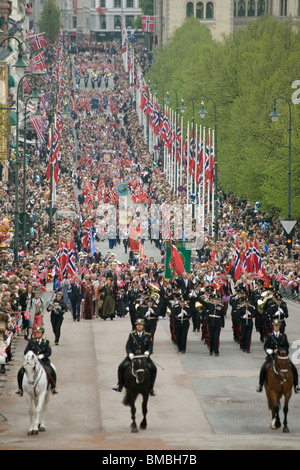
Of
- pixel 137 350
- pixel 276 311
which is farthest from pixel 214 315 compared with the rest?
pixel 137 350

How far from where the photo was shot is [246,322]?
96.8 feet

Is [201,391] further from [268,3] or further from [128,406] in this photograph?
[268,3]

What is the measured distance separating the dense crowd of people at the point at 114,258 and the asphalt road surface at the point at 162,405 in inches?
37.6

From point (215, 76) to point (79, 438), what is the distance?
64.7 metres

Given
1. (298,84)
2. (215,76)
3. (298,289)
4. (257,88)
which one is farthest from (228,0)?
(298,289)

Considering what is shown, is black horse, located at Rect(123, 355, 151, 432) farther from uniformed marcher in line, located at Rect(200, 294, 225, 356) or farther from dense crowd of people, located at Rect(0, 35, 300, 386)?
uniformed marcher in line, located at Rect(200, 294, 225, 356)

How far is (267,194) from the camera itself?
61094 millimetres

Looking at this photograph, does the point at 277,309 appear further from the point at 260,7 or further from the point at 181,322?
the point at 260,7

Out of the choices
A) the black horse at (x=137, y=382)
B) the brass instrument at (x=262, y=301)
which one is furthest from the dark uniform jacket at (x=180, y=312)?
the black horse at (x=137, y=382)

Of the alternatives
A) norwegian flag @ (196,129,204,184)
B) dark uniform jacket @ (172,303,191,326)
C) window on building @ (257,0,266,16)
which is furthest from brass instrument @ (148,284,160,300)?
window on building @ (257,0,266,16)

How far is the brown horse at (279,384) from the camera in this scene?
20.4 m

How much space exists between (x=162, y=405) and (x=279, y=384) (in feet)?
10.4

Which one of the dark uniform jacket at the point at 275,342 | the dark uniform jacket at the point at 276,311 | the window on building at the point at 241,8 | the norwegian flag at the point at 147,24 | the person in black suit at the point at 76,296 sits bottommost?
the person in black suit at the point at 76,296

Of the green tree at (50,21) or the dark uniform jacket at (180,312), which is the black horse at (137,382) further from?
the green tree at (50,21)
